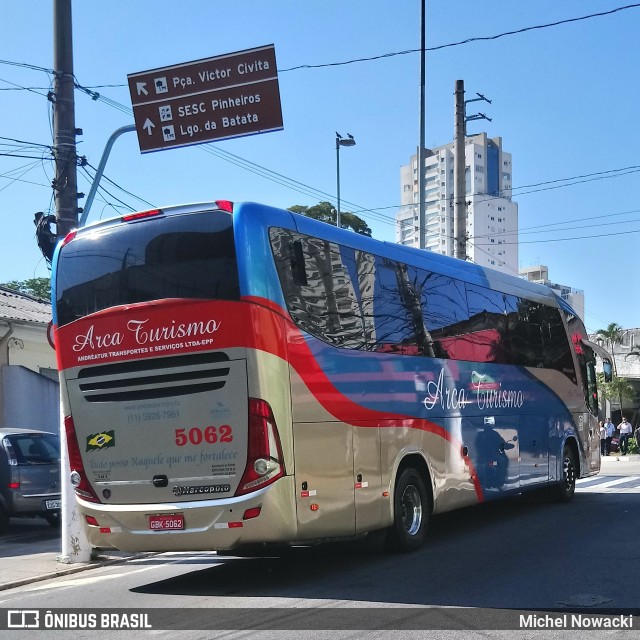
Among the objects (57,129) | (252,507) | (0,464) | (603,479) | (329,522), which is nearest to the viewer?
(252,507)

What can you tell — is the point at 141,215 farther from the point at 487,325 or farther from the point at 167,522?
the point at 487,325

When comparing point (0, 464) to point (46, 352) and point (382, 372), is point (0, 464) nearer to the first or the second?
point (382, 372)

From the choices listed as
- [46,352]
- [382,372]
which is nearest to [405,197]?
[46,352]

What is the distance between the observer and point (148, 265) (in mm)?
8781

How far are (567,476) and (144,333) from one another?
962cm

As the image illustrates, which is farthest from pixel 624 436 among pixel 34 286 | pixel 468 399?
pixel 34 286

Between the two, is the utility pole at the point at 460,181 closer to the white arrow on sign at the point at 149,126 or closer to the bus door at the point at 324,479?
the white arrow on sign at the point at 149,126

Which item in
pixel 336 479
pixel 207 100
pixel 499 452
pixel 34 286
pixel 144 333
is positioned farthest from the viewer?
pixel 34 286

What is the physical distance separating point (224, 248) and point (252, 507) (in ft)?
8.03

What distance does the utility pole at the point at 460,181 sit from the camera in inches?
967

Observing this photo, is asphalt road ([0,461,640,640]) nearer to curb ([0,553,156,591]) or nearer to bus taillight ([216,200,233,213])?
curb ([0,553,156,591])

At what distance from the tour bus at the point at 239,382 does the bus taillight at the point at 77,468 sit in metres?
0.02

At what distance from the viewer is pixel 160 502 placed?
28.0 feet

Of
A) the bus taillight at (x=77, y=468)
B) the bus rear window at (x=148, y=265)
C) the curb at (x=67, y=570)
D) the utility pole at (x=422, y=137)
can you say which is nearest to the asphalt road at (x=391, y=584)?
the curb at (x=67, y=570)
